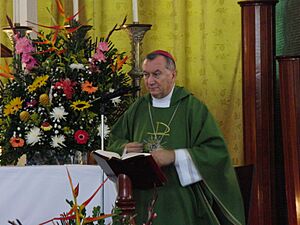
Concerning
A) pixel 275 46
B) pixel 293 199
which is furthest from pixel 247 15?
pixel 293 199

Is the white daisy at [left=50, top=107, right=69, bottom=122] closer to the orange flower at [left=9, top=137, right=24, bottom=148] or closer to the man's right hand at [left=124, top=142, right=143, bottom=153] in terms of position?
the orange flower at [left=9, top=137, right=24, bottom=148]

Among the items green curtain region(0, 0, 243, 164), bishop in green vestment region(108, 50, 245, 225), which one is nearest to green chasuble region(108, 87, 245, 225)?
bishop in green vestment region(108, 50, 245, 225)

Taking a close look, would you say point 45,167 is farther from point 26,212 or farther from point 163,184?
point 163,184

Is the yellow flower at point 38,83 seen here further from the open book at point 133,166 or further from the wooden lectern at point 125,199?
the wooden lectern at point 125,199

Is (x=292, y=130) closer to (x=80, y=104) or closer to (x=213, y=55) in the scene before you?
(x=80, y=104)

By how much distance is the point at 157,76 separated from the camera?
4.19 metres

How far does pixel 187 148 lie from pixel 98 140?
47cm

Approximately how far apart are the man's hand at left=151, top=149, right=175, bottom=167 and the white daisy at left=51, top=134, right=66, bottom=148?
0.50 meters

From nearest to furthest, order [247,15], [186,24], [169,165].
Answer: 1. [169,165]
2. [247,15]
3. [186,24]

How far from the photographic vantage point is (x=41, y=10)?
6387 mm

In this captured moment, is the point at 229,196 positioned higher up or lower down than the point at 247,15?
lower down

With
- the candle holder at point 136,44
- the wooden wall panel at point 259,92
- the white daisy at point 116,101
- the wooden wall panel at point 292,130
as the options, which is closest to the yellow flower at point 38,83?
the white daisy at point 116,101

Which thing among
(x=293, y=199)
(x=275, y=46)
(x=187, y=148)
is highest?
(x=275, y=46)

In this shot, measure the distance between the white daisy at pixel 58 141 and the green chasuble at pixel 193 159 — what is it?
0.80 feet
